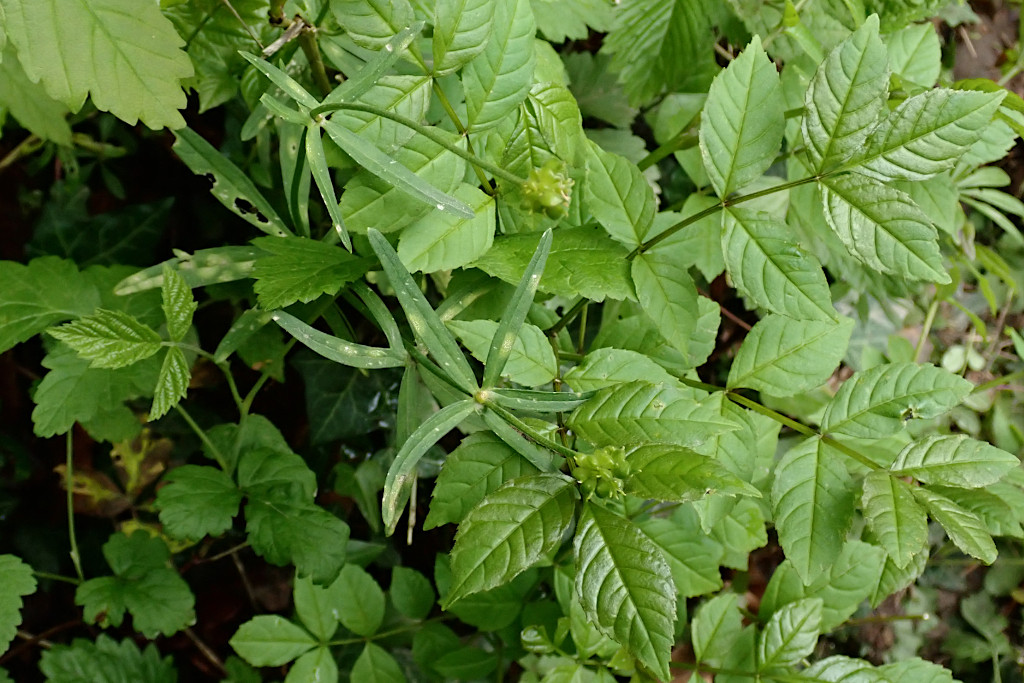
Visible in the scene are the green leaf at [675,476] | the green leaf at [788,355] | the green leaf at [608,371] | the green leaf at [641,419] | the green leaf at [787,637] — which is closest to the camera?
the green leaf at [675,476]

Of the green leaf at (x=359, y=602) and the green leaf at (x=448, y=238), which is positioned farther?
the green leaf at (x=359, y=602)

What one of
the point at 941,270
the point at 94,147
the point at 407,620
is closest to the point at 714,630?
the point at 407,620

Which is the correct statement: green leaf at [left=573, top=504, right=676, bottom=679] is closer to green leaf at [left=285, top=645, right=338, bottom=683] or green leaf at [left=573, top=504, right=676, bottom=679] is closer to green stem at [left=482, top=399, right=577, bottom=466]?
green stem at [left=482, top=399, right=577, bottom=466]

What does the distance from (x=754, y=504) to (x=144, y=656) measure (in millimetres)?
1175

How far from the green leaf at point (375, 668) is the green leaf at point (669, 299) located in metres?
0.75

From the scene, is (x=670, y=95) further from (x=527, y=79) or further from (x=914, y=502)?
(x=914, y=502)

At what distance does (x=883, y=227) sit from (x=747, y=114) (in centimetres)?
21

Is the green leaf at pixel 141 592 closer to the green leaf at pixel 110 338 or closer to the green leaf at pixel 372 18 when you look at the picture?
the green leaf at pixel 110 338

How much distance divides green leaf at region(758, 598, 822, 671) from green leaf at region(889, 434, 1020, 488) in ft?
1.15

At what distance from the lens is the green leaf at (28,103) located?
100 centimetres

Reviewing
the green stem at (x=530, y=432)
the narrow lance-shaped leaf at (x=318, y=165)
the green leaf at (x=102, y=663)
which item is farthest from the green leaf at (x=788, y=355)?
the green leaf at (x=102, y=663)

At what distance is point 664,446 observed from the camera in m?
0.68

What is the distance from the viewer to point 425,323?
75 cm

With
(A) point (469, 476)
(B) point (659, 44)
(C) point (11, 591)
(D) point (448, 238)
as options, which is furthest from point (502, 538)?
(B) point (659, 44)
